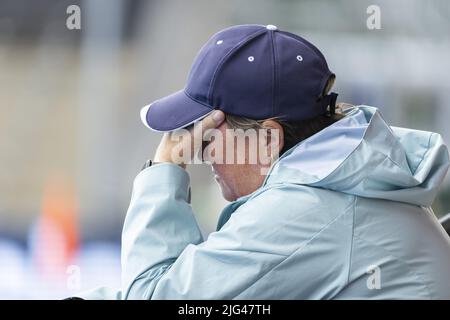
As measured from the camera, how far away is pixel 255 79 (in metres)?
1.52

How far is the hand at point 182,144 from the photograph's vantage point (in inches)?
62.2

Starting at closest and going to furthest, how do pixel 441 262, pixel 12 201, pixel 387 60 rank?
pixel 441 262, pixel 387 60, pixel 12 201

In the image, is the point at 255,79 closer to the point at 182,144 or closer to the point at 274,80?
the point at 274,80

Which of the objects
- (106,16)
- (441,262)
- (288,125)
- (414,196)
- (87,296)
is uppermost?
(106,16)

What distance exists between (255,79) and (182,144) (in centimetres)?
22

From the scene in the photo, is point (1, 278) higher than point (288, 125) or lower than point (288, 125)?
lower

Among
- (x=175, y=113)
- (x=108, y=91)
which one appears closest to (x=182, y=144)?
(x=175, y=113)

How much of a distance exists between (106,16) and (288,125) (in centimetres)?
192

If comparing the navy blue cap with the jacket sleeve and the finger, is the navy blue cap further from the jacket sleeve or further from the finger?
the jacket sleeve

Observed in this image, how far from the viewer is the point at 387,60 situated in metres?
2.80

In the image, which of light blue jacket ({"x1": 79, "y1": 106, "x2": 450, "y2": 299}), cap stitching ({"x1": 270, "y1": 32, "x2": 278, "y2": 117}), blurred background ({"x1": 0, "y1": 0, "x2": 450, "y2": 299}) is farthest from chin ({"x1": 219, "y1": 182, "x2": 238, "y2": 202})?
blurred background ({"x1": 0, "y1": 0, "x2": 450, "y2": 299})
